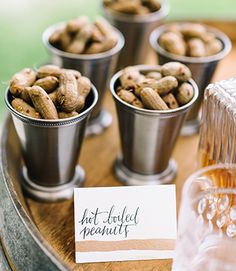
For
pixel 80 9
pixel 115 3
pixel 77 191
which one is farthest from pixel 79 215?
pixel 80 9

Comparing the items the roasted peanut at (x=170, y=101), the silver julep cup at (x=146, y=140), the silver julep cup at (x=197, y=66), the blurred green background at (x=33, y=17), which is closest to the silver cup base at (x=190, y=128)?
the silver julep cup at (x=197, y=66)

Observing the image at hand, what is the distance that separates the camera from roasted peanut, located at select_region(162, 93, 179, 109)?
0.74m

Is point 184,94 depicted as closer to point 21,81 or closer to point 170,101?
point 170,101

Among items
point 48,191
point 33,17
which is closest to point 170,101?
point 48,191

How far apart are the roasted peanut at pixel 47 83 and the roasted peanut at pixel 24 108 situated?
4 cm

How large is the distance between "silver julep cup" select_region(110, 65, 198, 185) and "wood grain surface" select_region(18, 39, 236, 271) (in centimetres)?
2

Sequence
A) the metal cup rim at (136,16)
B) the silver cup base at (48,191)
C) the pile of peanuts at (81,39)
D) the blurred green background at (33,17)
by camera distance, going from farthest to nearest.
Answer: the blurred green background at (33,17) < the metal cup rim at (136,16) < the pile of peanuts at (81,39) < the silver cup base at (48,191)

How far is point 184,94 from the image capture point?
0.75 metres

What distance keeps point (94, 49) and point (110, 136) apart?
17 cm

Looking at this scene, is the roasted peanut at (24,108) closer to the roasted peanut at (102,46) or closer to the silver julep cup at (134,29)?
the roasted peanut at (102,46)

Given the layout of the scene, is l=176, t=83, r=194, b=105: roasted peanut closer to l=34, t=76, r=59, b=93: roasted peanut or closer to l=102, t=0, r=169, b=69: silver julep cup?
l=34, t=76, r=59, b=93: roasted peanut

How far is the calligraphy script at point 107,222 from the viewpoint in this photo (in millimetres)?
664

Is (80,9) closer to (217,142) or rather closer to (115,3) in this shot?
(115,3)

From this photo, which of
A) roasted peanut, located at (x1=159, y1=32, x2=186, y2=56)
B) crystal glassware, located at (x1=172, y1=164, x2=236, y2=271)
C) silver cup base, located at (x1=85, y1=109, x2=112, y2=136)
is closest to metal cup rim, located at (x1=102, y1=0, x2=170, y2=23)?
roasted peanut, located at (x1=159, y1=32, x2=186, y2=56)
